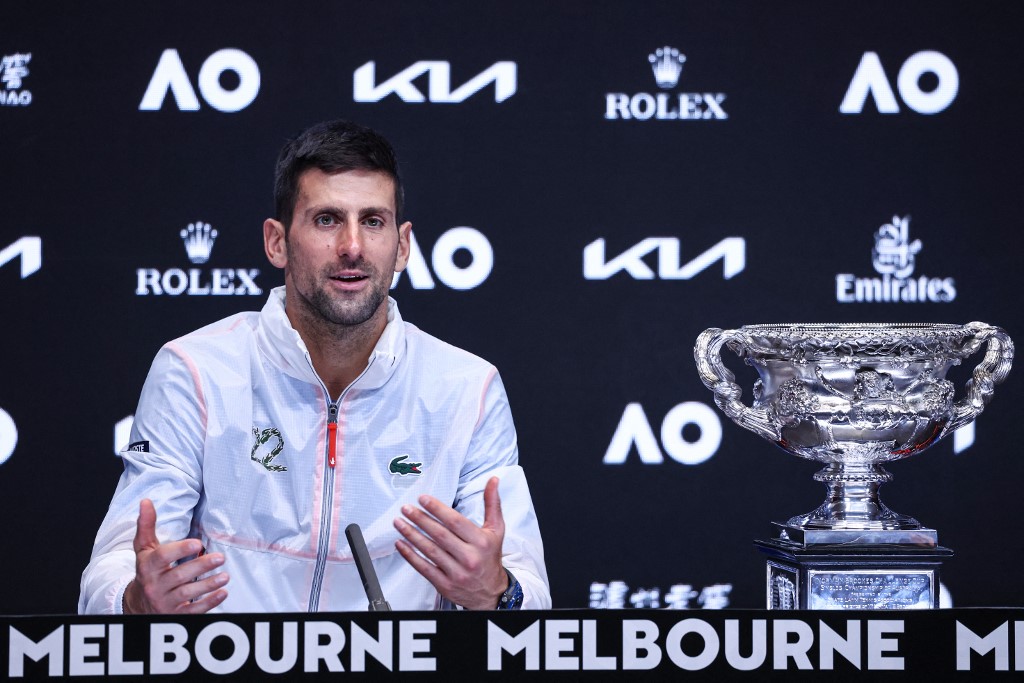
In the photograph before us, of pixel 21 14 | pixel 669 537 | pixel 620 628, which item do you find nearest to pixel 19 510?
pixel 21 14

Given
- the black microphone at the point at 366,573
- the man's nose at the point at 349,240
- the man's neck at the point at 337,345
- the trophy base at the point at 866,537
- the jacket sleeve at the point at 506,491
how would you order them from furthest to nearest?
the man's neck at the point at 337,345
the man's nose at the point at 349,240
the jacket sleeve at the point at 506,491
the trophy base at the point at 866,537
the black microphone at the point at 366,573

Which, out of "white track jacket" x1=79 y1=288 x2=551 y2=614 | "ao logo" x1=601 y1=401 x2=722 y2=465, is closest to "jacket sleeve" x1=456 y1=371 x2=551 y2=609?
"white track jacket" x1=79 y1=288 x2=551 y2=614

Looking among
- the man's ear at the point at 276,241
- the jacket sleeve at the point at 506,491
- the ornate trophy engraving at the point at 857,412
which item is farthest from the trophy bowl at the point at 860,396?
the man's ear at the point at 276,241

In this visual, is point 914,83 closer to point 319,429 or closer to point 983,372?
point 983,372

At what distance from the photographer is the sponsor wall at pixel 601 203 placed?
291cm

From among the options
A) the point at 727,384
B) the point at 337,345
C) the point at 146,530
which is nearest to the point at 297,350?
the point at 337,345

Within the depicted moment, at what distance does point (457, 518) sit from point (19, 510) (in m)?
2.07

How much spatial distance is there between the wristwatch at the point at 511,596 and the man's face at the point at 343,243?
52cm

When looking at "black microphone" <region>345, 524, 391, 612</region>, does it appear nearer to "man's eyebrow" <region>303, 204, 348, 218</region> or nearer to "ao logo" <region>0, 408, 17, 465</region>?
"man's eyebrow" <region>303, 204, 348, 218</region>

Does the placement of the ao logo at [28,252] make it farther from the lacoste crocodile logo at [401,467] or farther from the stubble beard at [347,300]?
the lacoste crocodile logo at [401,467]

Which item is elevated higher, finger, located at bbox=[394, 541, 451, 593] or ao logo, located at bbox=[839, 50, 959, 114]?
ao logo, located at bbox=[839, 50, 959, 114]

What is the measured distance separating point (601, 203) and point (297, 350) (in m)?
1.43

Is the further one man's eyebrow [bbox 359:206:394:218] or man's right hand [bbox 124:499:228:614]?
man's eyebrow [bbox 359:206:394:218]

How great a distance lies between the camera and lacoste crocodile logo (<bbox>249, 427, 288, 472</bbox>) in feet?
5.57
